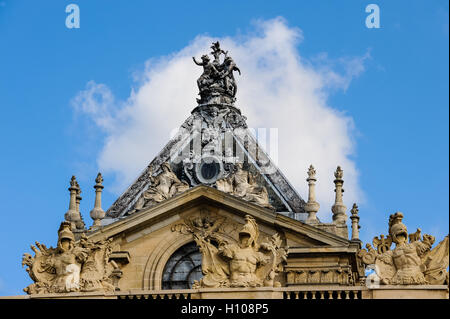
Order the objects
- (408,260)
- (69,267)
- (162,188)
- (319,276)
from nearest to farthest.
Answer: (408,260) → (69,267) → (319,276) → (162,188)

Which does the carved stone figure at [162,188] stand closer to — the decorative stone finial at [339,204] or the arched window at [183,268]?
the arched window at [183,268]

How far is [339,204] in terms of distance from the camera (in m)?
49.3

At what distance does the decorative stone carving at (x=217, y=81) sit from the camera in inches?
2223

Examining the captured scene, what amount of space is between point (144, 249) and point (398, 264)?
1929 centimetres

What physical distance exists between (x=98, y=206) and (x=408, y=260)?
22145 mm

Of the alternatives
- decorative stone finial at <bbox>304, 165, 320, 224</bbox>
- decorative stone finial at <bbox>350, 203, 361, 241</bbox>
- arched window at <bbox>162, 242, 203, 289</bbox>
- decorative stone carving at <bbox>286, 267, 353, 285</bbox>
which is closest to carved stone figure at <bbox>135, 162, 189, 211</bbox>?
arched window at <bbox>162, 242, 203, 289</bbox>

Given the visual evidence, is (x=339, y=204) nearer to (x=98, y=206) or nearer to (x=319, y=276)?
(x=319, y=276)

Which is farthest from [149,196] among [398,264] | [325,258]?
[398,264]

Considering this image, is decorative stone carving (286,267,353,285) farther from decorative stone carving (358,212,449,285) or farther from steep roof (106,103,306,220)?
decorative stone carving (358,212,449,285)

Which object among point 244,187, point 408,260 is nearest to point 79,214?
point 244,187

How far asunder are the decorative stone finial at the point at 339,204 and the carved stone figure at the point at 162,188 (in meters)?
5.21

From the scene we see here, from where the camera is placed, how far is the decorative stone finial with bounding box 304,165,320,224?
162 ft

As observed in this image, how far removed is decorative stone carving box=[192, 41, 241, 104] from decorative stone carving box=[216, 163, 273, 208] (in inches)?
243
